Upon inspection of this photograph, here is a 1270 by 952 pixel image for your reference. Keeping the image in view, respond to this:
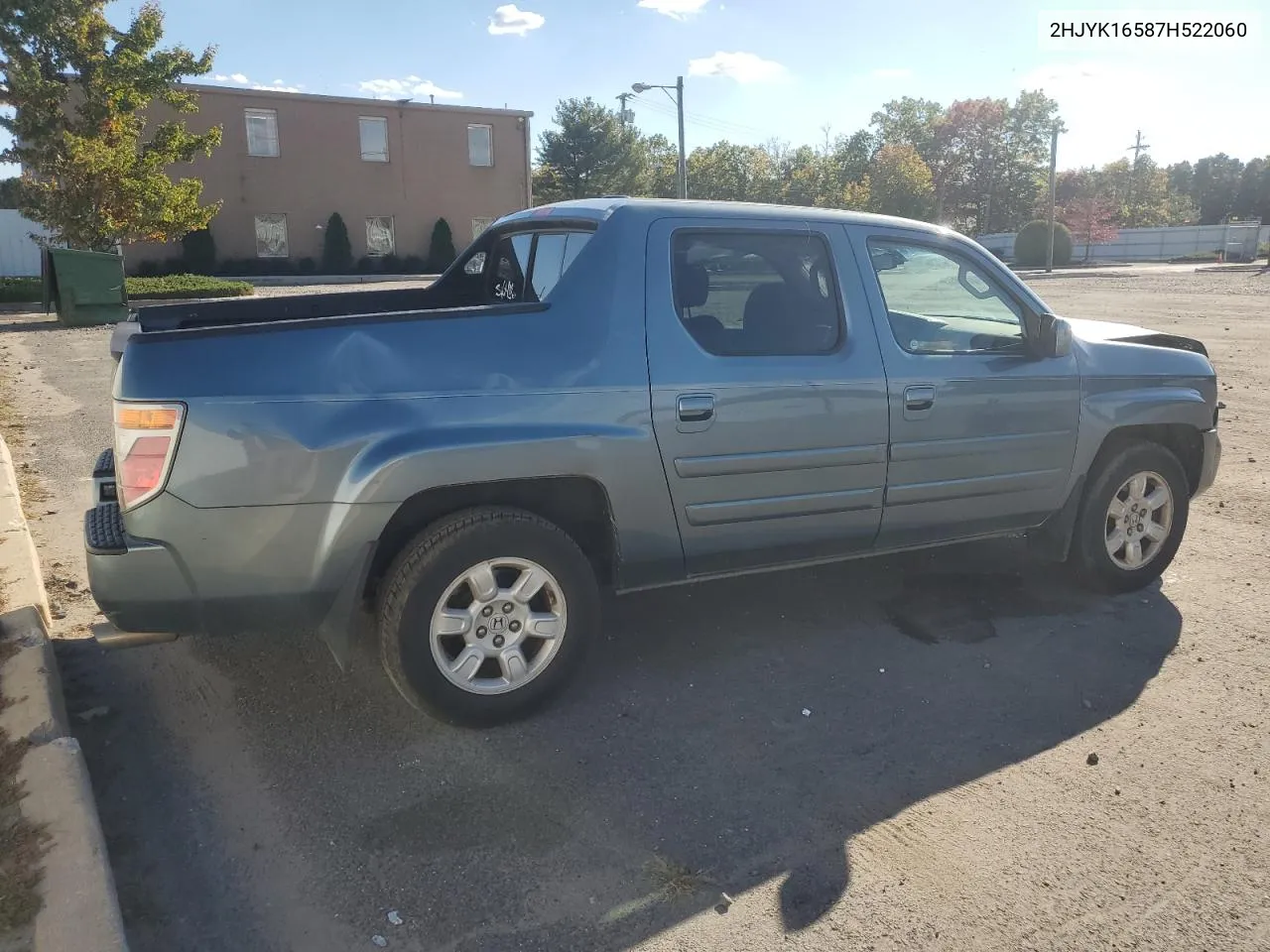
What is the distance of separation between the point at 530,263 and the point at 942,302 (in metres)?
1.92

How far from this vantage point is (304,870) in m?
2.85

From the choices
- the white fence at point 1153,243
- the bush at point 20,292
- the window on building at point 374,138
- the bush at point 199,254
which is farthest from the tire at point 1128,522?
the white fence at point 1153,243

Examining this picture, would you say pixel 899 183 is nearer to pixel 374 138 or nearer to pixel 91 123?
pixel 374 138

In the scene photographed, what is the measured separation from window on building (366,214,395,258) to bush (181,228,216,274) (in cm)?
594

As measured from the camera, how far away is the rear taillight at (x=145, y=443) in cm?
304

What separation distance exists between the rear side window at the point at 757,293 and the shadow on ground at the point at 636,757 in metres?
1.40

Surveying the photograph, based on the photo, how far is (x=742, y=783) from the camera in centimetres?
330

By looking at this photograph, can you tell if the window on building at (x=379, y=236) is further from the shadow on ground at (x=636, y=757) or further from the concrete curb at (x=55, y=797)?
the shadow on ground at (x=636, y=757)

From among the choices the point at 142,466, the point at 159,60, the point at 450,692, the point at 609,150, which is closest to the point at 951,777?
the point at 450,692

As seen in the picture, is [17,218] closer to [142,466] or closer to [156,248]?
[156,248]

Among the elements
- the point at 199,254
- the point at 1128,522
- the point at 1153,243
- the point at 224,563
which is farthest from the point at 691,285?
the point at 1153,243

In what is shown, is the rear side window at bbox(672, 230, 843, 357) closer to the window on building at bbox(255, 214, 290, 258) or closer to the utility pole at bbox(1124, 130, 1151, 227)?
the window on building at bbox(255, 214, 290, 258)

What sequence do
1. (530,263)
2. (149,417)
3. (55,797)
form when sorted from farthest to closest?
1. (530,263)
2. (149,417)
3. (55,797)

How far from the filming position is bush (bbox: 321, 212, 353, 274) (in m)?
34.8
